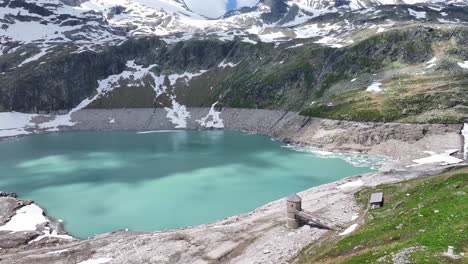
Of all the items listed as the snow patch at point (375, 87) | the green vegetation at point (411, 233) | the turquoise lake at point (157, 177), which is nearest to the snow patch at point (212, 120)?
the turquoise lake at point (157, 177)

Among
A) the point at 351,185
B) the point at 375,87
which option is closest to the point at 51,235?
the point at 351,185

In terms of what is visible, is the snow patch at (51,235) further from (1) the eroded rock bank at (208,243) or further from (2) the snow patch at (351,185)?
(2) the snow patch at (351,185)

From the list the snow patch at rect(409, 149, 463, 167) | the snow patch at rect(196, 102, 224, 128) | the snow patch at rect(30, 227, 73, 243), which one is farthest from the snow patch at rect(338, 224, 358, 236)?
the snow patch at rect(196, 102, 224, 128)

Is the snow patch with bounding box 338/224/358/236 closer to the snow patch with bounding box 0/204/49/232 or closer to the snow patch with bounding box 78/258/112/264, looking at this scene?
the snow patch with bounding box 78/258/112/264

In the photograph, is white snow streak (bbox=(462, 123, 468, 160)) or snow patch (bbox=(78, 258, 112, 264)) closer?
snow patch (bbox=(78, 258, 112, 264))

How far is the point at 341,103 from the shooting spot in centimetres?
14238

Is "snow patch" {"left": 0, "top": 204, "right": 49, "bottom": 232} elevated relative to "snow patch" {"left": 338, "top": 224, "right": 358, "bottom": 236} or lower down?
lower down

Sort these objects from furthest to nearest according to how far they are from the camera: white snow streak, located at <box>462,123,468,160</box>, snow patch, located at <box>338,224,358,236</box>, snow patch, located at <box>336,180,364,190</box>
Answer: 1. white snow streak, located at <box>462,123,468,160</box>
2. snow patch, located at <box>336,180,364,190</box>
3. snow patch, located at <box>338,224,358,236</box>

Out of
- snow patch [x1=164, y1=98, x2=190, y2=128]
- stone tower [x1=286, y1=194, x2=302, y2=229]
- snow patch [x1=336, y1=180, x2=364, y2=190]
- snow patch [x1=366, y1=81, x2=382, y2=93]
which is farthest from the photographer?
snow patch [x1=164, y1=98, x2=190, y2=128]

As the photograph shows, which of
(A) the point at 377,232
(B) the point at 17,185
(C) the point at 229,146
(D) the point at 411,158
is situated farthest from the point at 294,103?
(A) the point at 377,232

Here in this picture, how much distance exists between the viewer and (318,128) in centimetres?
13425

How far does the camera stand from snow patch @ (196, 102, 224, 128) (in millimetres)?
177375

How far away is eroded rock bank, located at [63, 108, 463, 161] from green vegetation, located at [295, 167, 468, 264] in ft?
180

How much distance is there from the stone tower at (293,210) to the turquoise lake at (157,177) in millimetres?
18852
